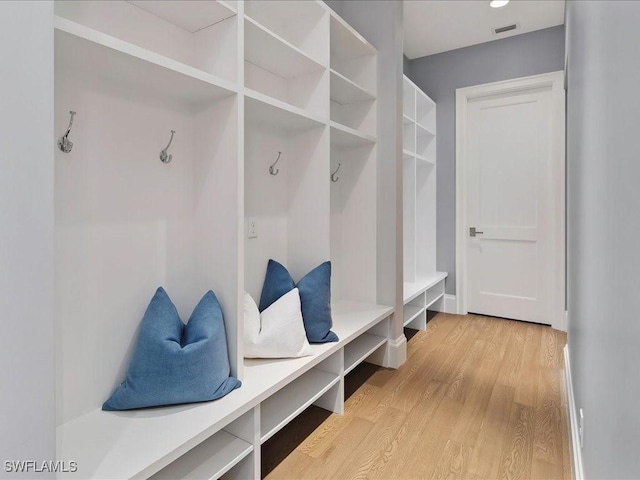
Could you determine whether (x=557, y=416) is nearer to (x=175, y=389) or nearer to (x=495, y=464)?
(x=495, y=464)

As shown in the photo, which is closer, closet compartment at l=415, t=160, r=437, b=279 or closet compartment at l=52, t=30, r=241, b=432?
closet compartment at l=52, t=30, r=241, b=432

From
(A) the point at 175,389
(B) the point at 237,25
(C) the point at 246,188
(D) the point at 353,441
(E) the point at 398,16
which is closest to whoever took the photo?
(A) the point at 175,389

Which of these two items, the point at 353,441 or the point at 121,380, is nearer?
the point at 121,380

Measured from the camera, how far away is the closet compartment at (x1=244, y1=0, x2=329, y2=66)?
6.72 feet

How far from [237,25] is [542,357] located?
3.07 meters

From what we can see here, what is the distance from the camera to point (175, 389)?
133cm

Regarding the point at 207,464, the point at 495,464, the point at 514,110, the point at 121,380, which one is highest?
the point at 514,110

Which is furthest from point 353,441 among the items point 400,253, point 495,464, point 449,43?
point 449,43

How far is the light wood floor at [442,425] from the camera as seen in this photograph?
166 cm

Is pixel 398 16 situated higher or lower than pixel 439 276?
higher

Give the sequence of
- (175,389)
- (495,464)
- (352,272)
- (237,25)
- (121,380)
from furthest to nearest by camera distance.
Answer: (352,272), (495,464), (237,25), (121,380), (175,389)

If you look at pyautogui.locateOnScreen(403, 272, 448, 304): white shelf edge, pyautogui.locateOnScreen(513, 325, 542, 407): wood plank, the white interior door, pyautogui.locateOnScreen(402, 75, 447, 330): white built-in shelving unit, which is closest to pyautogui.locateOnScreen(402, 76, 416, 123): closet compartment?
pyautogui.locateOnScreen(402, 75, 447, 330): white built-in shelving unit

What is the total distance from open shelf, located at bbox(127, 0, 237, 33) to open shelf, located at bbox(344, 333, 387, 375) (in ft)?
6.24

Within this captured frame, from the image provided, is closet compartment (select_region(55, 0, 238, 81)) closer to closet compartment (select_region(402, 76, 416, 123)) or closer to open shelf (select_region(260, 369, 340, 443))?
open shelf (select_region(260, 369, 340, 443))
